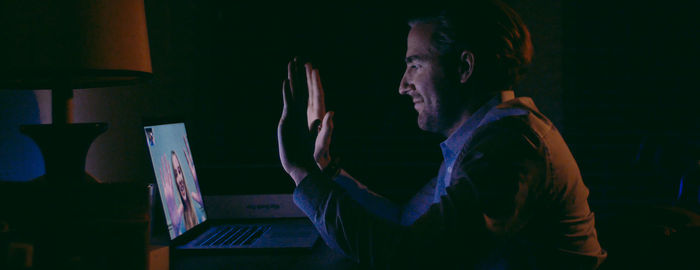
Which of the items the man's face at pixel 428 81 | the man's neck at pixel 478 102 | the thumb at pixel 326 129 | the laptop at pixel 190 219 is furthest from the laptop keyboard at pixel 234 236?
the man's neck at pixel 478 102

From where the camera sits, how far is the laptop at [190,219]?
1309 mm

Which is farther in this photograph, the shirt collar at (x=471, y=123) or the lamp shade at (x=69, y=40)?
the shirt collar at (x=471, y=123)

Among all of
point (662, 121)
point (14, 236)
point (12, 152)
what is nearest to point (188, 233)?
point (12, 152)

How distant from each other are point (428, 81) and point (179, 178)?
2.99 feet

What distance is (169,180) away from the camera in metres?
1.36

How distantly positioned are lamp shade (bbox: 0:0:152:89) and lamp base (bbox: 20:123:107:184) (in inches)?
4.9

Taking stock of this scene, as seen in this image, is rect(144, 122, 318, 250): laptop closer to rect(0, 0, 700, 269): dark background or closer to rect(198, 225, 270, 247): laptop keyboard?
rect(198, 225, 270, 247): laptop keyboard

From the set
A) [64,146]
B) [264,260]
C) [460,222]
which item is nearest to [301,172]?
[264,260]

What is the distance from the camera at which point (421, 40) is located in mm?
1369

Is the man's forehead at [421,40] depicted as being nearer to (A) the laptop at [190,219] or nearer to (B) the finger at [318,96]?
(B) the finger at [318,96]

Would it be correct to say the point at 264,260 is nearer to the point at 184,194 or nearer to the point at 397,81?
the point at 184,194

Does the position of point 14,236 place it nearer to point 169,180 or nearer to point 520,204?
point 169,180

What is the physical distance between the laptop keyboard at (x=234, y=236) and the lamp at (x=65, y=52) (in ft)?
1.74

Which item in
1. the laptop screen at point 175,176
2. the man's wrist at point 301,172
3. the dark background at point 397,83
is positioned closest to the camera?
the man's wrist at point 301,172
